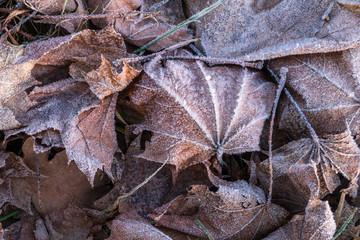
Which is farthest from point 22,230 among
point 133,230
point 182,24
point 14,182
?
point 182,24

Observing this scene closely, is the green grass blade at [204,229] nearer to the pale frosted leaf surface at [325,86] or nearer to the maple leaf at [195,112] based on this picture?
the maple leaf at [195,112]

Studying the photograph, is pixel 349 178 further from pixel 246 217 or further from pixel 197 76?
pixel 197 76

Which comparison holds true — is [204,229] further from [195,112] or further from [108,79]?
[108,79]

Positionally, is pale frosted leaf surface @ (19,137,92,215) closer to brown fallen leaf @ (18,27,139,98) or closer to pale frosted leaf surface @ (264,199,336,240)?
brown fallen leaf @ (18,27,139,98)

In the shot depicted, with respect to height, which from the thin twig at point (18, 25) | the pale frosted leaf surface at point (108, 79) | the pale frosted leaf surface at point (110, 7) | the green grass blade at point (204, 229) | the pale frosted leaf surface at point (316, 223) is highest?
the pale frosted leaf surface at point (110, 7)

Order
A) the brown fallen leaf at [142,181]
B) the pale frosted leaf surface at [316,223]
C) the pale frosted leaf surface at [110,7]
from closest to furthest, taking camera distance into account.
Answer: the pale frosted leaf surface at [316,223], the pale frosted leaf surface at [110,7], the brown fallen leaf at [142,181]

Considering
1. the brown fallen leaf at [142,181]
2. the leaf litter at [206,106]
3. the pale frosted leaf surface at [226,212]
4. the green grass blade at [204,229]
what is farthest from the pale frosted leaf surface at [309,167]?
the brown fallen leaf at [142,181]
